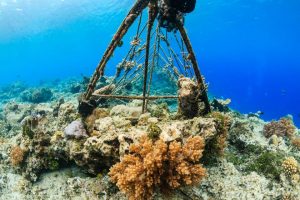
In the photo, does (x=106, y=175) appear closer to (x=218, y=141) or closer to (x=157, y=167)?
(x=157, y=167)

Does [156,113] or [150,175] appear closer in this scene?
[150,175]

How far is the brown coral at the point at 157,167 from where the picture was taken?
13.8 ft

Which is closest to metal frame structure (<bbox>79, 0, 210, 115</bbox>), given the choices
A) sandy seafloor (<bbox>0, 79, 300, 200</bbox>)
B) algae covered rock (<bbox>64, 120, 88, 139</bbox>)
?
sandy seafloor (<bbox>0, 79, 300, 200</bbox>)

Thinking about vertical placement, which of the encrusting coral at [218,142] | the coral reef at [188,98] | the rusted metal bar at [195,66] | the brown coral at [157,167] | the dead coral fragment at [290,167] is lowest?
the brown coral at [157,167]

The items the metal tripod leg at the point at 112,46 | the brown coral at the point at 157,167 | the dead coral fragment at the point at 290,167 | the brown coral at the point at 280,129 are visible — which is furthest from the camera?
the brown coral at the point at 280,129

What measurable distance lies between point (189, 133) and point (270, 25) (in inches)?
2495

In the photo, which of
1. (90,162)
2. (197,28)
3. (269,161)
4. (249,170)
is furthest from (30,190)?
(197,28)

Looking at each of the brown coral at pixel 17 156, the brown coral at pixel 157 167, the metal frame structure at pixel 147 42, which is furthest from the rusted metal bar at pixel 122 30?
the brown coral at pixel 157 167

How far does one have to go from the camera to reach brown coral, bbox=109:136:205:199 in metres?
4.21

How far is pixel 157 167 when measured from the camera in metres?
4.27

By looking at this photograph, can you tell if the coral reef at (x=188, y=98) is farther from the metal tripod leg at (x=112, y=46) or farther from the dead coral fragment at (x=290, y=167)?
the dead coral fragment at (x=290, y=167)

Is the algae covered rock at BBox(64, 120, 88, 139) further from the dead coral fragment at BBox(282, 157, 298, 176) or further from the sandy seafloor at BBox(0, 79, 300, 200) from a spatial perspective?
the dead coral fragment at BBox(282, 157, 298, 176)

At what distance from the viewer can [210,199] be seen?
15.7 ft

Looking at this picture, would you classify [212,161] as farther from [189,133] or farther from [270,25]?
[270,25]
